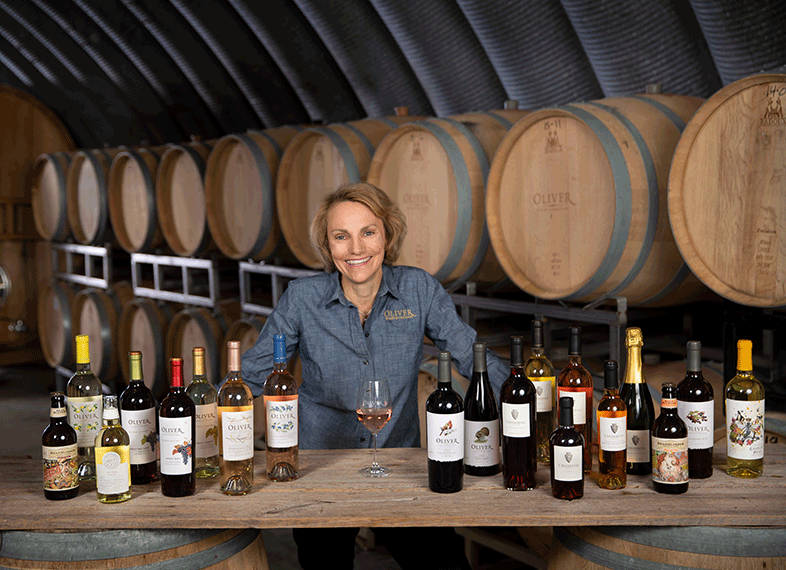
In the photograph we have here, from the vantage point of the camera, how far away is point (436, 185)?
139 inches

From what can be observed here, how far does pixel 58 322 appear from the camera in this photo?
7.34 m

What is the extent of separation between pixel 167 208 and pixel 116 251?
318 cm

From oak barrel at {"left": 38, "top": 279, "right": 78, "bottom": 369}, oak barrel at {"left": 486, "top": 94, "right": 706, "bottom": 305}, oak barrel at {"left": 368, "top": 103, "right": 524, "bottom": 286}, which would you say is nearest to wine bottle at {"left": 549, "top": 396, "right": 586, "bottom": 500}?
oak barrel at {"left": 486, "top": 94, "right": 706, "bottom": 305}

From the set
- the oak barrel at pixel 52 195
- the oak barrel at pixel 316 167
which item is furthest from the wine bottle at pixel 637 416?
the oak barrel at pixel 52 195

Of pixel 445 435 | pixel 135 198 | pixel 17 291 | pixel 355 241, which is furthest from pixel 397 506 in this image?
pixel 17 291

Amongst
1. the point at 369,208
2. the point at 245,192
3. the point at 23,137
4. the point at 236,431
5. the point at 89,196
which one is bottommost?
the point at 236,431

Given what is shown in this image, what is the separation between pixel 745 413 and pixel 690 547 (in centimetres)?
37

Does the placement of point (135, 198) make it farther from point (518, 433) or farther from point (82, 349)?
point (518, 433)

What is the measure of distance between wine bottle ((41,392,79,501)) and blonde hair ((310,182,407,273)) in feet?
3.35

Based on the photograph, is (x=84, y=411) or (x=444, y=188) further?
(x=444, y=188)

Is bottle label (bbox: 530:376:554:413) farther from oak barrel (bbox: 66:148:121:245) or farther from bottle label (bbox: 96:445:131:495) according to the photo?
oak barrel (bbox: 66:148:121:245)

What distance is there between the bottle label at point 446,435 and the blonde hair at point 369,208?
35.6 inches

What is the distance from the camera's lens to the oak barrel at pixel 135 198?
573 cm

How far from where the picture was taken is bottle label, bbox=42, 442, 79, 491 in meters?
1.73
